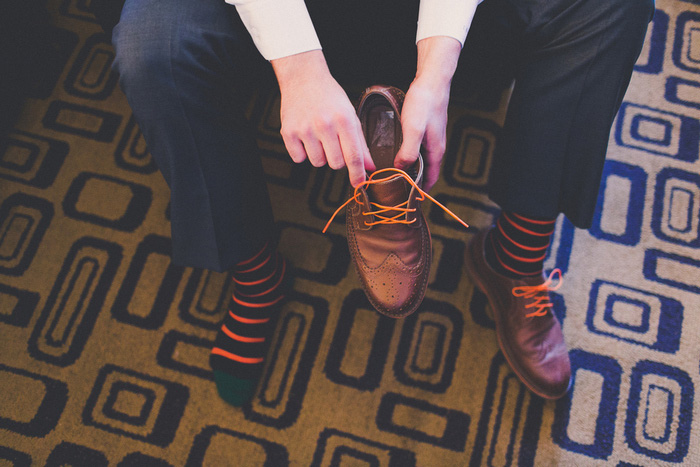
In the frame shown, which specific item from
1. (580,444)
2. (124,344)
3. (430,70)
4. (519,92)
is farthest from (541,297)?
(124,344)

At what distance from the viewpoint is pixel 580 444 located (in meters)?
0.79

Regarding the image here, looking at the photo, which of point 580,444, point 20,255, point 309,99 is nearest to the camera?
point 309,99

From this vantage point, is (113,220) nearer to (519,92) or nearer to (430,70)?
(430,70)

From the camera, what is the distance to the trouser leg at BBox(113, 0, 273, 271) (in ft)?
1.82

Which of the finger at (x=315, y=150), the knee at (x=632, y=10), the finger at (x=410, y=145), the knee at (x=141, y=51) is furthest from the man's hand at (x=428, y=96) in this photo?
the knee at (x=141, y=51)

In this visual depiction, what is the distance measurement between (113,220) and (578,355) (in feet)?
3.31

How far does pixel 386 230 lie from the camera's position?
0.66 metres

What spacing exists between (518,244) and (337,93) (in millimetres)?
439

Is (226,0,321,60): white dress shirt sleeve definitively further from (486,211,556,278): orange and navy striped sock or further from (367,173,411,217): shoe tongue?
(486,211,556,278): orange and navy striped sock

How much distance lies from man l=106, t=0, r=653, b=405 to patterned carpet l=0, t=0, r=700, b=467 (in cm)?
20

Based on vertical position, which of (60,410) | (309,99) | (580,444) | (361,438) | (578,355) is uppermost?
(309,99)

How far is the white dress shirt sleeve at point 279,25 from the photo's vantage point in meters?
0.55

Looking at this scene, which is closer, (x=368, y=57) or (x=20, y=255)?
(x=368, y=57)

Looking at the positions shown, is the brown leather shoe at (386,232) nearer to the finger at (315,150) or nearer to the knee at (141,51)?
the finger at (315,150)
